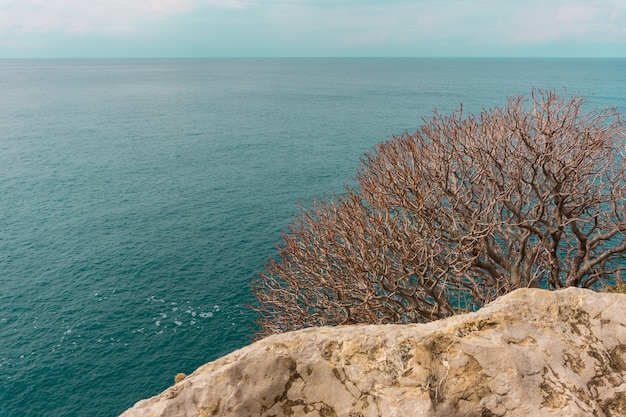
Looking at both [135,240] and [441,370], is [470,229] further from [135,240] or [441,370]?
[135,240]

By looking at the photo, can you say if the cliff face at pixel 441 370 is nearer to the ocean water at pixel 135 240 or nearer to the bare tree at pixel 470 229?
the bare tree at pixel 470 229

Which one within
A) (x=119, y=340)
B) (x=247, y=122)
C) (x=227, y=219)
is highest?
(x=247, y=122)

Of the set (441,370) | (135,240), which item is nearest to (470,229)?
(441,370)

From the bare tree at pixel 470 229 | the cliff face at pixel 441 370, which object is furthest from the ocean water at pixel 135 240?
the cliff face at pixel 441 370

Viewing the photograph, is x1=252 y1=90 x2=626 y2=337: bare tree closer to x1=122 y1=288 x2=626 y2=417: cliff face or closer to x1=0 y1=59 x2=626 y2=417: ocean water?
x1=122 y1=288 x2=626 y2=417: cliff face

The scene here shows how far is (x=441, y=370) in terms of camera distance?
10172mm

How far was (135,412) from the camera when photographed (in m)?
10.4

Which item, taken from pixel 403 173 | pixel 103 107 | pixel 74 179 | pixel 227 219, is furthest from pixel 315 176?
pixel 103 107

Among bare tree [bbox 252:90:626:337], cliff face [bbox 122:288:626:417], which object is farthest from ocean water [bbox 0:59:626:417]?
cliff face [bbox 122:288:626:417]

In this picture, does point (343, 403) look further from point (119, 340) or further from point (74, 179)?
point (74, 179)

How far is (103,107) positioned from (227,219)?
5654 inches

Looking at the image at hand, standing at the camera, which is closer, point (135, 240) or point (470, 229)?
point (470, 229)

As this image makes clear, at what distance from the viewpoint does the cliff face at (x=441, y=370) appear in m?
9.64

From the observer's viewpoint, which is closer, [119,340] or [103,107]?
[119,340]
